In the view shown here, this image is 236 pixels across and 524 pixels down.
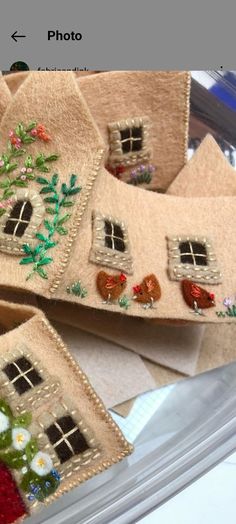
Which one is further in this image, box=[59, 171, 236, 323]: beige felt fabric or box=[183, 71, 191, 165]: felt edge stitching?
box=[183, 71, 191, 165]: felt edge stitching

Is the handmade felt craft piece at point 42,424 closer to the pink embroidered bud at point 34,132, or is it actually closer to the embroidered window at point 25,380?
the embroidered window at point 25,380

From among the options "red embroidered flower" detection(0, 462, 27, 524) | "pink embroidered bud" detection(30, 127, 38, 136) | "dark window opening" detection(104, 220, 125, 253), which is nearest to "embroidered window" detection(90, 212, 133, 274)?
"dark window opening" detection(104, 220, 125, 253)

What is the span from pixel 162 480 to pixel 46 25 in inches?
20.4

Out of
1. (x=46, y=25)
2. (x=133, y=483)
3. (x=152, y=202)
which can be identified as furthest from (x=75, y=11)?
(x=133, y=483)

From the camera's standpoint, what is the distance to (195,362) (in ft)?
2.67

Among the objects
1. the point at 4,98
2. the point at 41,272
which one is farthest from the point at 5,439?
the point at 4,98

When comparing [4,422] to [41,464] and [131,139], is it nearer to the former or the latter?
[41,464]

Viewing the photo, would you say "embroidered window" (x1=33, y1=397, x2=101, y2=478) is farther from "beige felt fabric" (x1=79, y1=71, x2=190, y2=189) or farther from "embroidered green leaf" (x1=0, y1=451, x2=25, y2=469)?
"beige felt fabric" (x1=79, y1=71, x2=190, y2=189)

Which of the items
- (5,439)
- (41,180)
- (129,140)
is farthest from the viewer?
(129,140)

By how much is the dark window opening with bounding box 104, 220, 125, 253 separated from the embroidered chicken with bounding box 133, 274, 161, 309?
43 mm

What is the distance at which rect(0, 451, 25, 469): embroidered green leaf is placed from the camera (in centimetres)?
61

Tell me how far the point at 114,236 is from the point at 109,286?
0.06m

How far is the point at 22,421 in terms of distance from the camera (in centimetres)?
62

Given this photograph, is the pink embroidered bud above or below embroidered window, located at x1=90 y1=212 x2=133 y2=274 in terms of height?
above
